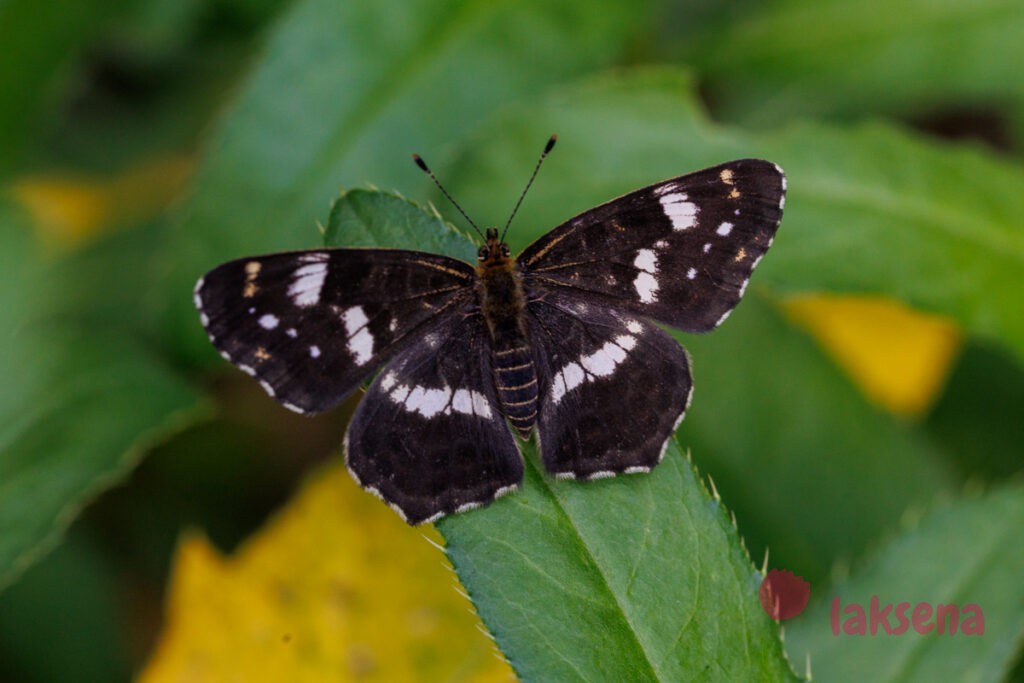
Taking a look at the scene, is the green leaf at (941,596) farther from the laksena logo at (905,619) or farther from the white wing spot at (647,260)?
the white wing spot at (647,260)

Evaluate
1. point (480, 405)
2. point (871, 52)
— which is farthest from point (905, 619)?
point (871, 52)

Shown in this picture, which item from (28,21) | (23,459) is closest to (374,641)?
(23,459)

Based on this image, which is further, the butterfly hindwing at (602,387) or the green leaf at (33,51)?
the green leaf at (33,51)

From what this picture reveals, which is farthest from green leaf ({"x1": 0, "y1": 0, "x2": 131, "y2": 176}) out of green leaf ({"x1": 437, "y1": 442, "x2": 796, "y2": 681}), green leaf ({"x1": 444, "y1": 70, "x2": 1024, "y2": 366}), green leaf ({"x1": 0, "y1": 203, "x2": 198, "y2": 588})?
green leaf ({"x1": 437, "y1": 442, "x2": 796, "y2": 681})

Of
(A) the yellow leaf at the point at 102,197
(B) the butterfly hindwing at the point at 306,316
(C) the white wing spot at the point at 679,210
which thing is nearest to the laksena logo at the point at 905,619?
(C) the white wing spot at the point at 679,210

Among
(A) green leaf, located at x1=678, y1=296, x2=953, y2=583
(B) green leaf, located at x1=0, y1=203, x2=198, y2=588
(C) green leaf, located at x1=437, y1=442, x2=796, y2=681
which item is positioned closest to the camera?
(C) green leaf, located at x1=437, y1=442, x2=796, y2=681

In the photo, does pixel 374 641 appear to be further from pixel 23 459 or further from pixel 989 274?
pixel 989 274

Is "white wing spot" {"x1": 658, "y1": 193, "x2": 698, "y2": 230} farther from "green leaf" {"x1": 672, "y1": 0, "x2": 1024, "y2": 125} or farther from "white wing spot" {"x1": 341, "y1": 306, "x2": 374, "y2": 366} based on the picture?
"green leaf" {"x1": 672, "y1": 0, "x2": 1024, "y2": 125}

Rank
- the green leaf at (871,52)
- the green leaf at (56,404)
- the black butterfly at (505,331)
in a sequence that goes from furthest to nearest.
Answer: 1. the green leaf at (871,52)
2. the green leaf at (56,404)
3. the black butterfly at (505,331)
